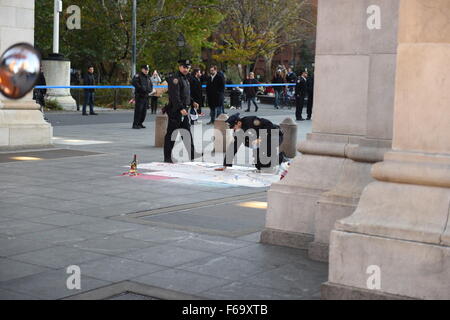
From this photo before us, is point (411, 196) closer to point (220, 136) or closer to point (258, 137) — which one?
point (258, 137)

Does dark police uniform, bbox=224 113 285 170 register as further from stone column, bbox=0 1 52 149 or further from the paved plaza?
stone column, bbox=0 1 52 149

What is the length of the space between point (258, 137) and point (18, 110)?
19.7ft

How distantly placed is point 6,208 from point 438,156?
19.8 feet

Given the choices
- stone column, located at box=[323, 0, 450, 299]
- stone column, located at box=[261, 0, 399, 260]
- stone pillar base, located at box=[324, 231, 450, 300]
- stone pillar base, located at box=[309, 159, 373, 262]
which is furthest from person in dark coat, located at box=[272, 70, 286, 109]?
stone pillar base, located at box=[324, 231, 450, 300]

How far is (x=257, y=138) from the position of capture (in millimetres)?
14227

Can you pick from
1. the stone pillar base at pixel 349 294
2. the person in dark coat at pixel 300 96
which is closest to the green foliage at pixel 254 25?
the person in dark coat at pixel 300 96

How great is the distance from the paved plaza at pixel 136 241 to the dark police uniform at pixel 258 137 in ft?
5.50

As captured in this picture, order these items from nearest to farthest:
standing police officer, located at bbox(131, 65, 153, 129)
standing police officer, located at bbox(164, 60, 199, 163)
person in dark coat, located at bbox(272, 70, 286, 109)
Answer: standing police officer, located at bbox(164, 60, 199, 163) → standing police officer, located at bbox(131, 65, 153, 129) → person in dark coat, located at bbox(272, 70, 286, 109)

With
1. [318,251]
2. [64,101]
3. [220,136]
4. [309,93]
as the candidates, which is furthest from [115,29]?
[318,251]

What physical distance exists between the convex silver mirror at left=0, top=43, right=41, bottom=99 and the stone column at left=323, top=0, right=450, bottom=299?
251 centimetres

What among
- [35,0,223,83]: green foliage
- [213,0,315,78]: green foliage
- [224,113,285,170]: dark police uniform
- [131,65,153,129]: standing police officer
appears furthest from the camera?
[213,0,315,78]: green foliage

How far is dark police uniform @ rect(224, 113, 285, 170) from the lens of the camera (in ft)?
46.2
